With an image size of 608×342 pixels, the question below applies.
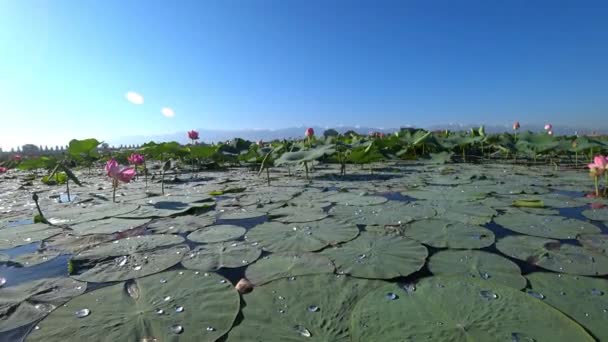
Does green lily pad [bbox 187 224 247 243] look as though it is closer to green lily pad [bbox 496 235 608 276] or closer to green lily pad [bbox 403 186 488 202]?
green lily pad [bbox 496 235 608 276]

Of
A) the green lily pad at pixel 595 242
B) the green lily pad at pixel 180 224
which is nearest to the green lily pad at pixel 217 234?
the green lily pad at pixel 180 224

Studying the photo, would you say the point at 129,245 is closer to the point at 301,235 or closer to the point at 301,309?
the point at 301,235

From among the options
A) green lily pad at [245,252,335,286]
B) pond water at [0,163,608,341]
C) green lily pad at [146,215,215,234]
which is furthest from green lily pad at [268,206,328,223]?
green lily pad at [245,252,335,286]

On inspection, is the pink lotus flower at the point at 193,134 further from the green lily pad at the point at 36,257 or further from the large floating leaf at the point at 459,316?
the large floating leaf at the point at 459,316

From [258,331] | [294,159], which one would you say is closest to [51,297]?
[258,331]

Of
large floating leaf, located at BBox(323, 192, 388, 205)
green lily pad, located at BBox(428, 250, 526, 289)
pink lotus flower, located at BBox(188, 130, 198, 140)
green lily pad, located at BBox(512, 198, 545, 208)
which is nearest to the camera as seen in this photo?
green lily pad, located at BBox(428, 250, 526, 289)
